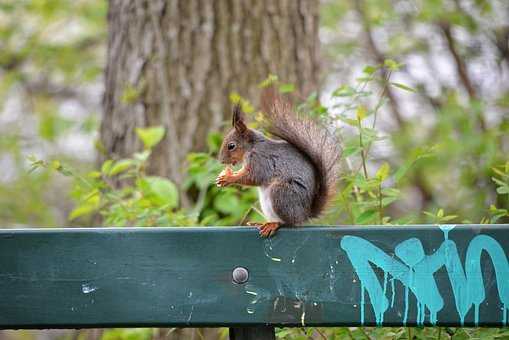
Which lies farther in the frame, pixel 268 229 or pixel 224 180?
pixel 224 180

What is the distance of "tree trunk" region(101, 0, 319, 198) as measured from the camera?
2.84m

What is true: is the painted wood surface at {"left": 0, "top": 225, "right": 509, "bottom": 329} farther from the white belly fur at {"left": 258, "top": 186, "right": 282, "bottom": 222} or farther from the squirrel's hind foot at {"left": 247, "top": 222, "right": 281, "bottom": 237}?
the white belly fur at {"left": 258, "top": 186, "right": 282, "bottom": 222}

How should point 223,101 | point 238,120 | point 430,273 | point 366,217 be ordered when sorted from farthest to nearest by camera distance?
point 223,101
point 238,120
point 366,217
point 430,273

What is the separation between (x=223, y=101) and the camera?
2.86 metres

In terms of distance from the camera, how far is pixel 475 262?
144 cm

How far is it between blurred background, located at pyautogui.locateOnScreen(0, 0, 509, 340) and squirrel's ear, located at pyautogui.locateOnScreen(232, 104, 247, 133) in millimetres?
203

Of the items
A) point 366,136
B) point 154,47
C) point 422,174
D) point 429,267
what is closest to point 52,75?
point 422,174

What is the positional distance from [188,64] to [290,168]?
3.84ft

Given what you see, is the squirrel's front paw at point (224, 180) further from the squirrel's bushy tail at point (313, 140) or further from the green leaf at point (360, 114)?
the green leaf at point (360, 114)

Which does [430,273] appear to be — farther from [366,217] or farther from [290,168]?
[290,168]

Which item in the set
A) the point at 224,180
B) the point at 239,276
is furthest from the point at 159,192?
the point at 239,276

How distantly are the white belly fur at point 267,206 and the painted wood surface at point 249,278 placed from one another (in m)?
0.28

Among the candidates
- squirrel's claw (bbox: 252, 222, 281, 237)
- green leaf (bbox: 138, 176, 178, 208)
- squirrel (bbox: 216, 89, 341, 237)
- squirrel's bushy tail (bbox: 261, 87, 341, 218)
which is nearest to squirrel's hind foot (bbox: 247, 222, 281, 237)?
squirrel's claw (bbox: 252, 222, 281, 237)

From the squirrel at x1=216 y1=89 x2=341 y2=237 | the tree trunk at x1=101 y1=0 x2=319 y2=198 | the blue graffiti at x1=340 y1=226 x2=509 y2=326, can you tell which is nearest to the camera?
the blue graffiti at x1=340 y1=226 x2=509 y2=326
